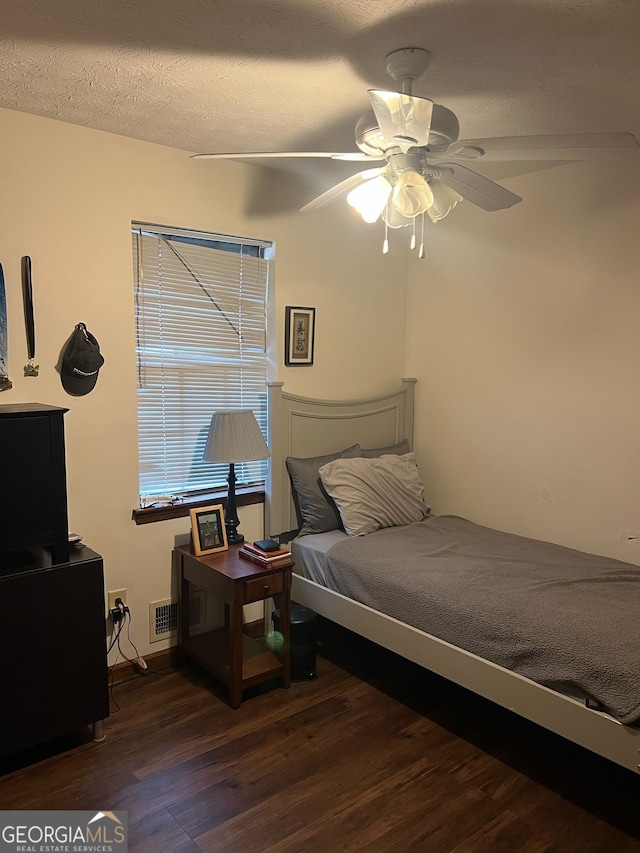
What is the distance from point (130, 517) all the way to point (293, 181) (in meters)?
1.94

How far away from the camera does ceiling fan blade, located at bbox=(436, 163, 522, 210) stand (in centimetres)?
194

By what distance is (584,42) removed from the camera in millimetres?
1800

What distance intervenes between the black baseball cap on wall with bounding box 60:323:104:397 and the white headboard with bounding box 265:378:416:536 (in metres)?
0.95

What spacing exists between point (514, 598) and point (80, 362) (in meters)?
1.99

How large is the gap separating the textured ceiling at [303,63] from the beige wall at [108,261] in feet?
0.60

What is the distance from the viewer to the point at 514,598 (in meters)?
2.33

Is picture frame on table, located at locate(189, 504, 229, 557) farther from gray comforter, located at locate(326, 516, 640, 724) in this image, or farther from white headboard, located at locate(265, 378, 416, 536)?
gray comforter, located at locate(326, 516, 640, 724)

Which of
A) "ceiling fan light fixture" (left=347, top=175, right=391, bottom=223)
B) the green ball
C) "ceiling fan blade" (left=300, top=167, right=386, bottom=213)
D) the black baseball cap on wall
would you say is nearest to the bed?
the green ball

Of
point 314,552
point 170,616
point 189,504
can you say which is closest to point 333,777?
point 314,552

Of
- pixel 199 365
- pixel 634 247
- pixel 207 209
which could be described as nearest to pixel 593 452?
pixel 634 247

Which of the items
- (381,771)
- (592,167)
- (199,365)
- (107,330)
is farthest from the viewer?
(199,365)

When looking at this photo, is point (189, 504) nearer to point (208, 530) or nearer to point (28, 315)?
point (208, 530)

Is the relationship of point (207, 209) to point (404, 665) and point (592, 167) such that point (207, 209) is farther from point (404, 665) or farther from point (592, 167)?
point (404, 665)

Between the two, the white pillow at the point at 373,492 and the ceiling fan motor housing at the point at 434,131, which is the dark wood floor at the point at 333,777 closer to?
the white pillow at the point at 373,492
